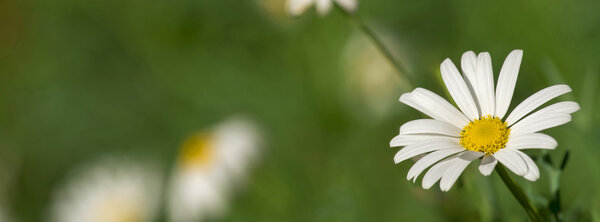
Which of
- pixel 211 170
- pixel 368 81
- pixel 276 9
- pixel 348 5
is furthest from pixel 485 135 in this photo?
pixel 276 9

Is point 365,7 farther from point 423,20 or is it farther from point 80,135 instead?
point 80,135

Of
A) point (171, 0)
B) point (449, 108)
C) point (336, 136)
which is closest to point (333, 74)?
point (336, 136)

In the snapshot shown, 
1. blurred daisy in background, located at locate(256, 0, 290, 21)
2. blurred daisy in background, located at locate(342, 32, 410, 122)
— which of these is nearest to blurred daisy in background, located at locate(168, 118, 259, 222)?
blurred daisy in background, located at locate(342, 32, 410, 122)

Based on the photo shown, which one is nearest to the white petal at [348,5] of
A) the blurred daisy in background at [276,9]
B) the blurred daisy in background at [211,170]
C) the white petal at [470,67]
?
the white petal at [470,67]

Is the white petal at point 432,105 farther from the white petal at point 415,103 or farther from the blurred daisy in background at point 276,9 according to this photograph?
the blurred daisy in background at point 276,9

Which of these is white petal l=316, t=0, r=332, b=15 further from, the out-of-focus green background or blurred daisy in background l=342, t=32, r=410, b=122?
blurred daisy in background l=342, t=32, r=410, b=122

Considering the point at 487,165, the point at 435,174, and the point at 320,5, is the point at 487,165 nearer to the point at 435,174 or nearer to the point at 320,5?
the point at 435,174
